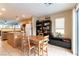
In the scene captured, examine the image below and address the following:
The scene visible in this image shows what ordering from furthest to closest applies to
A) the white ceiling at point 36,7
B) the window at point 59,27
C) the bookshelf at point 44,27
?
the bookshelf at point 44,27, the window at point 59,27, the white ceiling at point 36,7

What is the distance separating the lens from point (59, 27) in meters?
6.17

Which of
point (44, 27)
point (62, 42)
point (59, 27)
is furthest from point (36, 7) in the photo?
point (44, 27)

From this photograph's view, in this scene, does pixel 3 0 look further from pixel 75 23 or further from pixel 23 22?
pixel 23 22

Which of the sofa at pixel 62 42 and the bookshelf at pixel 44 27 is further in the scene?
the bookshelf at pixel 44 27

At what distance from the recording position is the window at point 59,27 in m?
5.88

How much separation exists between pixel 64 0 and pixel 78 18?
1792 mm

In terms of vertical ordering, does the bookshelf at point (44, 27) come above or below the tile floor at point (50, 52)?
above

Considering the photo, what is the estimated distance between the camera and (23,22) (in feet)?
34.1

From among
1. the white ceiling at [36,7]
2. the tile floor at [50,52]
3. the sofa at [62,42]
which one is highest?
the white ceiling at [36,7]

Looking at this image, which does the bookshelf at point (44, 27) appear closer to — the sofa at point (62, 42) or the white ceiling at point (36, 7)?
the sofa at point (62, 42)

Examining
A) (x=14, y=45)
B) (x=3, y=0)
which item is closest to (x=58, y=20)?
(x=14, y=45)

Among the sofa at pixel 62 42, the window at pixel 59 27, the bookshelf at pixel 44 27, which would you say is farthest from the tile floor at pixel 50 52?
the bookshelf at pixel 44 27

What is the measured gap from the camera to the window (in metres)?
5.88

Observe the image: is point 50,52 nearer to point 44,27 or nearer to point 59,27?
point 59,27
